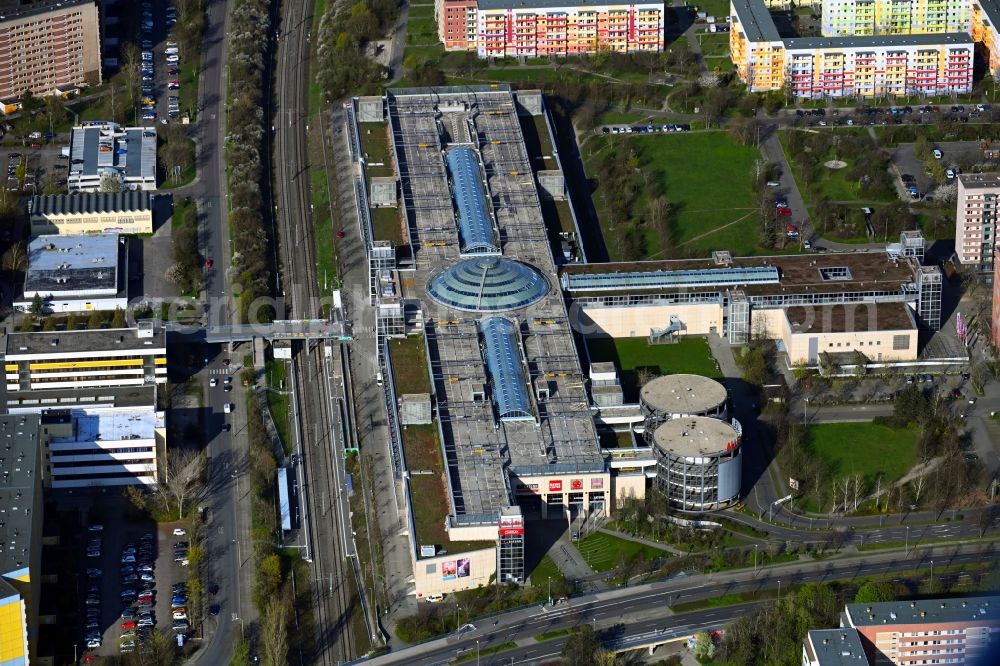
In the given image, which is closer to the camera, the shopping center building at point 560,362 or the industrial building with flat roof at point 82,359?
the shopping center building at point 560,362

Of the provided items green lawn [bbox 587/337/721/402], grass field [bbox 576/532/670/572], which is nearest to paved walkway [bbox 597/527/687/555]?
grass field [bbox 576/532/670/572]

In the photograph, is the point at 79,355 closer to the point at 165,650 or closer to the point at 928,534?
the point at 165,650

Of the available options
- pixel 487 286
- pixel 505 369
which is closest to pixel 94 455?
pixel 505 369

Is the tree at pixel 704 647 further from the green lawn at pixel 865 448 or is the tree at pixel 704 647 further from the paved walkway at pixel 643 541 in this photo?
the green lawn at pixel 865 448

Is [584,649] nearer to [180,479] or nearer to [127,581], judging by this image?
[127,581]

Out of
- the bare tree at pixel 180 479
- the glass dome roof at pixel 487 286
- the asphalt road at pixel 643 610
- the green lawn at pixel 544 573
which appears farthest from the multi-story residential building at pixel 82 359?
the asphalt road at pixel 643 610

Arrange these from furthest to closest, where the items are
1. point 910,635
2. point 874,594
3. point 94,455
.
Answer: point 94,455, point 874,594, point 910,635

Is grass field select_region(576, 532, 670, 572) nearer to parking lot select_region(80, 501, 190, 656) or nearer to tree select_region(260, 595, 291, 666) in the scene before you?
tree select_region(260, 595, 291, 666)
